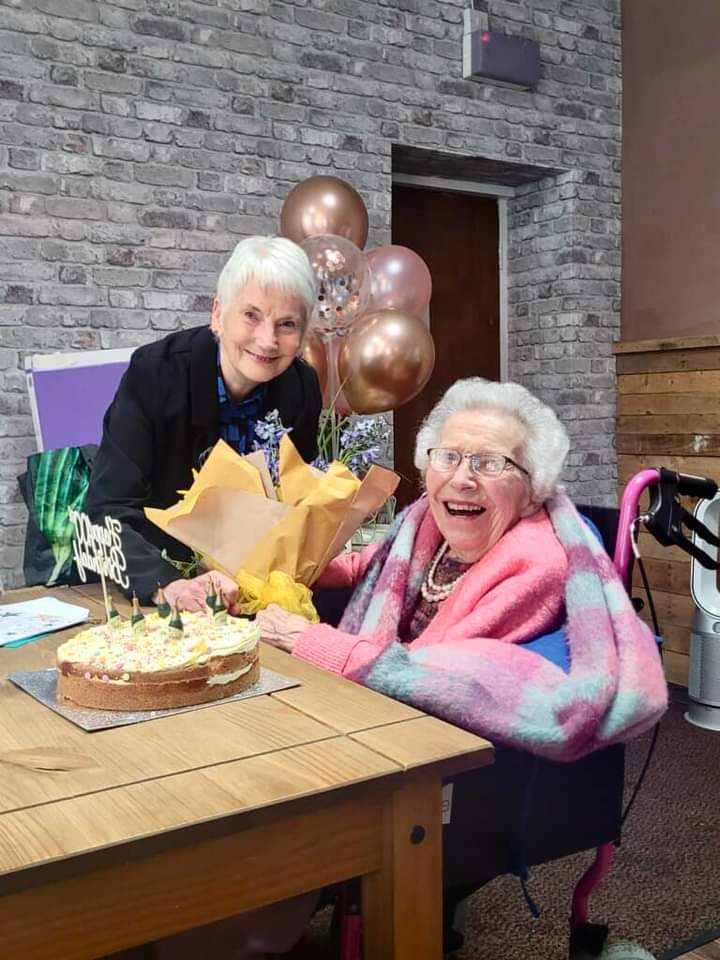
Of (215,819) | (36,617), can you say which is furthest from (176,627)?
(36,617)

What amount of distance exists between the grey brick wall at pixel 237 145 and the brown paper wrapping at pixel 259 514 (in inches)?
78.6

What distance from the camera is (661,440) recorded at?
14.3 ft

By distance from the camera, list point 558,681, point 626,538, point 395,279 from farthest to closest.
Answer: point 395,279, point 626,538, point 558,681

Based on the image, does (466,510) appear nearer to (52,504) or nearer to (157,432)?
(157,432)

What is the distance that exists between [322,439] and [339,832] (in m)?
2.36

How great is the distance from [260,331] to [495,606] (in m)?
0.79

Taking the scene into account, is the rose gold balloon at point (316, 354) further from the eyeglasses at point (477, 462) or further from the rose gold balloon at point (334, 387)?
the eyeglasses at point (477, 462)

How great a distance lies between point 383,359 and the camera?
3293 mm

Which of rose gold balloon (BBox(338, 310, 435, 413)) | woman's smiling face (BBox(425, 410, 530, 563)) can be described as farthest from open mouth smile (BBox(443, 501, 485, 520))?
rose gold balloon (BBox(338, 310, 435, 413))

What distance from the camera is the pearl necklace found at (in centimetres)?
175

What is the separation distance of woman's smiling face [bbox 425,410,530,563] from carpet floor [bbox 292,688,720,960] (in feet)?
2.80

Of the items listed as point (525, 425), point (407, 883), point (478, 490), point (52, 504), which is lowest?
point (407, 883)

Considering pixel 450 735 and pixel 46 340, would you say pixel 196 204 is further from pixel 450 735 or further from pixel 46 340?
pixel 450 735

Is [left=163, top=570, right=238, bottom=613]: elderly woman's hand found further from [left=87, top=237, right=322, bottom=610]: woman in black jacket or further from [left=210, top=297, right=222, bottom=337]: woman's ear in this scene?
[left=210, top=297, right=222, bottom=337]: woman's ear
